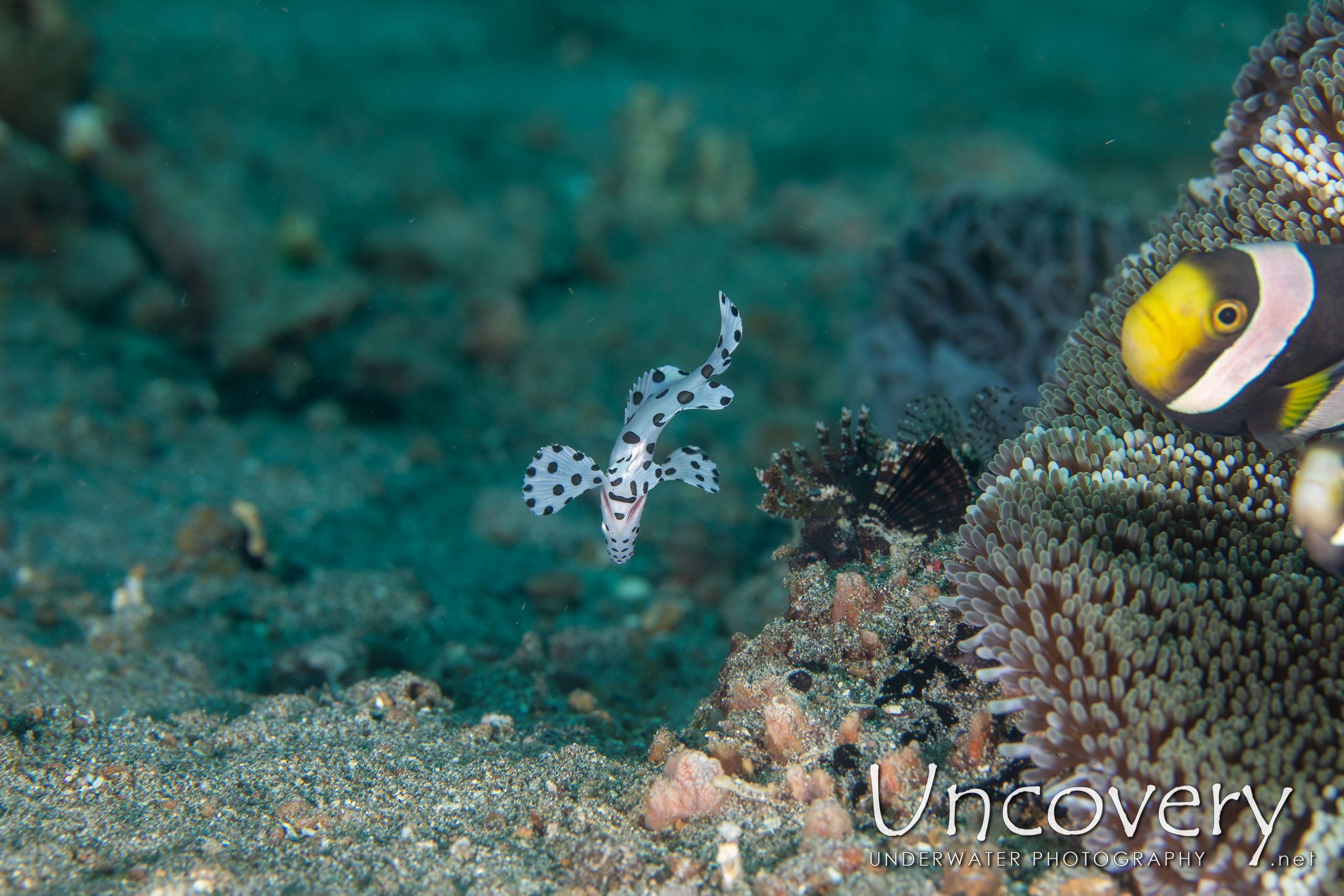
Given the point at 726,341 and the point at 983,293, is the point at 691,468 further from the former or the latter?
the point at 983,293

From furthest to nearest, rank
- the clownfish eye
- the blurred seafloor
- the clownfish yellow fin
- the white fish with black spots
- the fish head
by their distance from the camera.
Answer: the blurred seafloor → the fish head → the white fish with black spots → the clownfish yellow fin → the clownfish eye

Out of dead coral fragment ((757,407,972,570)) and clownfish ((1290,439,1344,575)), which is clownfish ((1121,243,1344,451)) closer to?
clownfish ((1290,439,1344,575))

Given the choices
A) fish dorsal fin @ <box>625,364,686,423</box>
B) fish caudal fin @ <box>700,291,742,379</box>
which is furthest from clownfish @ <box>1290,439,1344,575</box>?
fish dorsal fin @ <box>625,364,686,423</box>

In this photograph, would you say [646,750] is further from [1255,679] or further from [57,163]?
[57,163]

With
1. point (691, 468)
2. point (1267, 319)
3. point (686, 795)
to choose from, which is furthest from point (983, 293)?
point (686, 795)

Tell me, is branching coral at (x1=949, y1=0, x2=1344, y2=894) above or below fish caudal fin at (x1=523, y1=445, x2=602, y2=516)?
below

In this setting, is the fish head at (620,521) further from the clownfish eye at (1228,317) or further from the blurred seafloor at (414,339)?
the clownfish eye at (1228,317)

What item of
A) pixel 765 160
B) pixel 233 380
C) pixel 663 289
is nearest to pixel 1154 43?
pixel 765 160
